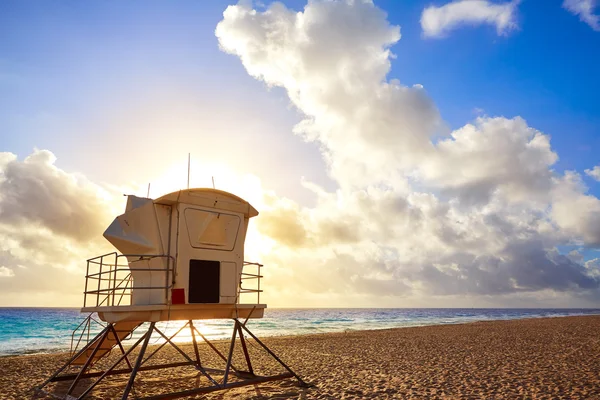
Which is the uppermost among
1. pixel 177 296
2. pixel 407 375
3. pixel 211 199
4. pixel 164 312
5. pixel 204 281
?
pixel 211 199

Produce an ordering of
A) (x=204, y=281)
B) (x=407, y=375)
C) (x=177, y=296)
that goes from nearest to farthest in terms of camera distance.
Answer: (x=177, y=296) < (x=204, y=281) < (x=407, y=375)

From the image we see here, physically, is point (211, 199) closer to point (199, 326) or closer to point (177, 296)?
point (177, 296)

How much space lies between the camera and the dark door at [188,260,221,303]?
1196cm

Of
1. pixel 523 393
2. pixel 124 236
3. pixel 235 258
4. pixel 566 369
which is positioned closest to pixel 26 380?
pixel 124 236

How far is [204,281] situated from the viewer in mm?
12148

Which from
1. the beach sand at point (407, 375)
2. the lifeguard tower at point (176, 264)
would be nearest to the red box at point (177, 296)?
the lifeguard tower at point (176, 264)

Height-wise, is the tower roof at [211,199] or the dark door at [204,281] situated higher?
the tower roof at [211,199]

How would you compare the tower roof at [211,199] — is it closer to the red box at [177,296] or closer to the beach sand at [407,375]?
the red box at [177,296]

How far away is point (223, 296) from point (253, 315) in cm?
129

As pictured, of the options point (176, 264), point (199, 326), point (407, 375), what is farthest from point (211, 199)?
point (199, 326)

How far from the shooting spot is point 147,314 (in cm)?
1127

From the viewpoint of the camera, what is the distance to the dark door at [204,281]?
39.2 ft

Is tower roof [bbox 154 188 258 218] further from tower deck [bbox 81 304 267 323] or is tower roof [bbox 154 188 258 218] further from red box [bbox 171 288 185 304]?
tower deck [bbox 81 304 267 323]

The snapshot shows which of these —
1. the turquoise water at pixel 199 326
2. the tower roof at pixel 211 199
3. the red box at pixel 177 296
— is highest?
the tower roof at pixel 211 199
